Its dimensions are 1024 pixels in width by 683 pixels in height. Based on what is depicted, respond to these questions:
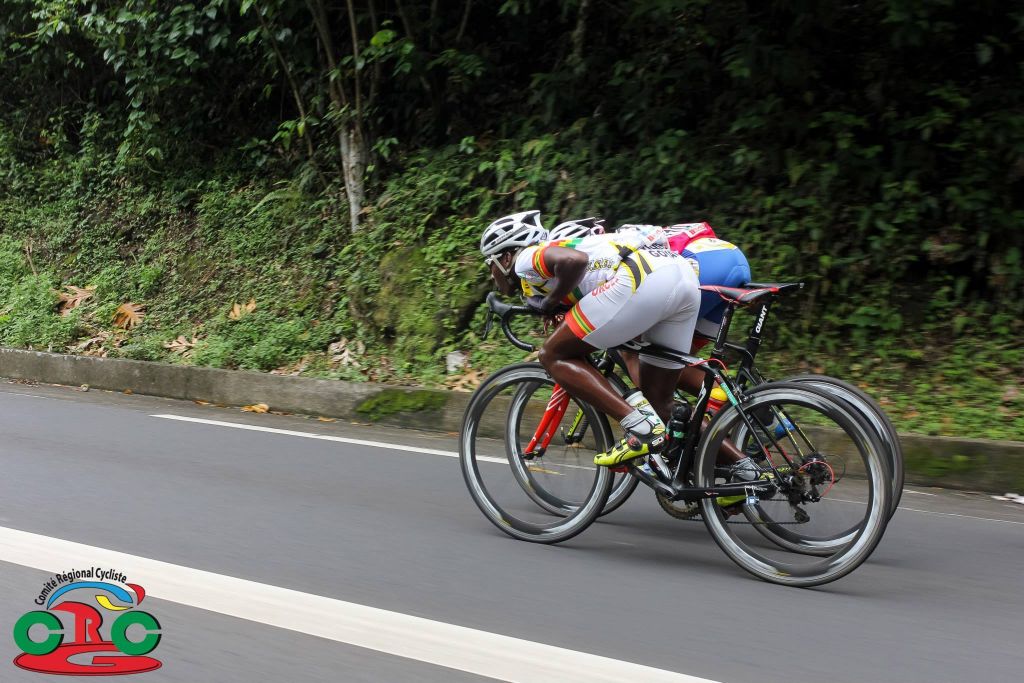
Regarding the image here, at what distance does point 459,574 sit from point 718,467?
1.25m

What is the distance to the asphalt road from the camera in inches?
134

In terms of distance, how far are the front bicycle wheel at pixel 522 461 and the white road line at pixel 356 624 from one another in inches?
52.0

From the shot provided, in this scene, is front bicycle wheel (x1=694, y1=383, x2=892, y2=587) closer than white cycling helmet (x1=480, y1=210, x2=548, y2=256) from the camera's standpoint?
Yes

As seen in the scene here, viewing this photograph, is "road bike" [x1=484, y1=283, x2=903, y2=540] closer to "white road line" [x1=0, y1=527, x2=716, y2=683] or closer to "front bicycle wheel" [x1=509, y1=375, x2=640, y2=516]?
"front bicycle wheel" [x1=509, y1=375, x2=640, y2=516]

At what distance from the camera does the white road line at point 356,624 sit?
326cm

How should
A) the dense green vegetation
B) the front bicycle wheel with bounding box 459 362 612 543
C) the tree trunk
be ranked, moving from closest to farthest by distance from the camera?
1. the front bicycle wheel with bounding box 459 362 612 543
2. the dense green vegetation
3. the tree trunk

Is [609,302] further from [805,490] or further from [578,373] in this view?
[805,490]

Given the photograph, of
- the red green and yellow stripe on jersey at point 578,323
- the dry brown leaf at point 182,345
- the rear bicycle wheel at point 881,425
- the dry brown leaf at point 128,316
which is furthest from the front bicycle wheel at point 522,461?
the dry brown leaf at point 128,316

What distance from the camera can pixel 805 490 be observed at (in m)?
4.30

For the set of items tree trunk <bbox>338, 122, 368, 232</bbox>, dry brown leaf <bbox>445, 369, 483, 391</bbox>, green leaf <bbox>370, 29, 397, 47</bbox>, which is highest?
green leaf <bbox>370, 29, 397, 47</bbox>

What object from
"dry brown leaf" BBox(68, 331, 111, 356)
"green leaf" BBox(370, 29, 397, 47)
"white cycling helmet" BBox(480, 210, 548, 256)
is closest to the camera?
"white cycling helmet" BBox(480, 210, 548, 256)

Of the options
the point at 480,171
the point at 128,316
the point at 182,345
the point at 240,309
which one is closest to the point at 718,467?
the point at 480,171

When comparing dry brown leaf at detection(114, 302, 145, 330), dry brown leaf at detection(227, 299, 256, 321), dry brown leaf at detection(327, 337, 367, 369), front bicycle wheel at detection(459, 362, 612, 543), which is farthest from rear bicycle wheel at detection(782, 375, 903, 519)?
dry brown leaf at detection(114, 302, 145, 330)

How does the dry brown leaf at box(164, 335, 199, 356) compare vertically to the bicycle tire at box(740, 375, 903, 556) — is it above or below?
below
